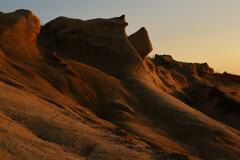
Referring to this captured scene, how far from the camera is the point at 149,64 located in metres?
24.5

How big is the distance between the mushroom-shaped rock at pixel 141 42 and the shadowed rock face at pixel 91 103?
1.5 inches

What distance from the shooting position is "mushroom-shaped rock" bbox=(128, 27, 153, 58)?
78.5ft

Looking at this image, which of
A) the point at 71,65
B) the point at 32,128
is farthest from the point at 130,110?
the point at 32,128

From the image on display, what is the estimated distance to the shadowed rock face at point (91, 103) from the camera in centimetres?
1114

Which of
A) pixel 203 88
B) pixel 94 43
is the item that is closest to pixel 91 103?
pixel 94 43

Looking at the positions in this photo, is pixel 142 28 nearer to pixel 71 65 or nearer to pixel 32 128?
pixel 71 65

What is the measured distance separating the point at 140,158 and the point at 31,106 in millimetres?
2666

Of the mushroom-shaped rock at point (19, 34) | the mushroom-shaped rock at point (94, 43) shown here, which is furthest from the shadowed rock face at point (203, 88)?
the mushroom-shaped rock at point (19, 34)

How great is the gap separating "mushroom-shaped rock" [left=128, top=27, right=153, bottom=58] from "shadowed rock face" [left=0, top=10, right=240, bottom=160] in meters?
0.04

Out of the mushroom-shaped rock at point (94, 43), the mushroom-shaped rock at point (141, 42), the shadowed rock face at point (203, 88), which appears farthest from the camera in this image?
the mushroom-shaped rock at point (141, 42)

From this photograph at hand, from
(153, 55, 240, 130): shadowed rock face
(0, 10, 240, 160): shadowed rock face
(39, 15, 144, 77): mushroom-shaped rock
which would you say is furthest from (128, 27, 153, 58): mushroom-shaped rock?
(39, 15, 144, 77): mushroom-shaped rock

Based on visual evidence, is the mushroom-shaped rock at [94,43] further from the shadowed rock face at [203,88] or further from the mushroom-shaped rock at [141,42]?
the shadowed rock face at [203,88]

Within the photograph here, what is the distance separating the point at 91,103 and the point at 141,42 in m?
6.88

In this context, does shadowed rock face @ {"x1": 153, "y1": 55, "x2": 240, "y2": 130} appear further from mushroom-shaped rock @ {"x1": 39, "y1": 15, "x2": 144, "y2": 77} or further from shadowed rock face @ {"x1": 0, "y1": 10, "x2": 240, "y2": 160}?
mushroom-shaped rock @ {"x1": 39, "y1": 15, "x2": 144, "y2": 77}
